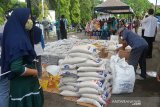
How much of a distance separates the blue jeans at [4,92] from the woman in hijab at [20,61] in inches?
2.3

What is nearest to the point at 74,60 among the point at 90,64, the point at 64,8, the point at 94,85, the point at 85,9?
the point at 90,64

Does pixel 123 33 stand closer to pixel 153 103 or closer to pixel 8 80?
pixel 153 103

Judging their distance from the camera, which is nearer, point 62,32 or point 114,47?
point 114,47

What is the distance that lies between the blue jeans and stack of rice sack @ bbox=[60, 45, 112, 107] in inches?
99.6

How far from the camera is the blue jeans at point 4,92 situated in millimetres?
3609

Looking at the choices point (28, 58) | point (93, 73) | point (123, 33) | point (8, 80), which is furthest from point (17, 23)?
point (123, 33)

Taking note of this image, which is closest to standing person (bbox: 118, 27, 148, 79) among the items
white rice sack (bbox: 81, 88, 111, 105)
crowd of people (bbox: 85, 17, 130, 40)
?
white rice sack (bbox: 81, 88, 111, 105)

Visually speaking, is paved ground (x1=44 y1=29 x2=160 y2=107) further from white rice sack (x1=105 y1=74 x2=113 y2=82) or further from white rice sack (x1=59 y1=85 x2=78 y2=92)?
white rice sack (x1=105 y1=74 x2=113 y2=82)

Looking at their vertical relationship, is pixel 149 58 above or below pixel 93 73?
below

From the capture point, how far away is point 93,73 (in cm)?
629

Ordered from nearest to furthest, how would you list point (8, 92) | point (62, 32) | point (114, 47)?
1. point (8, 92)
2. point (114, 47)
3. point (62, 32)

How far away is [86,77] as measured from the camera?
248 inches

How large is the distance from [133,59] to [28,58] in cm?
466

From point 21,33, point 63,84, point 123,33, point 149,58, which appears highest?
point 21,33
